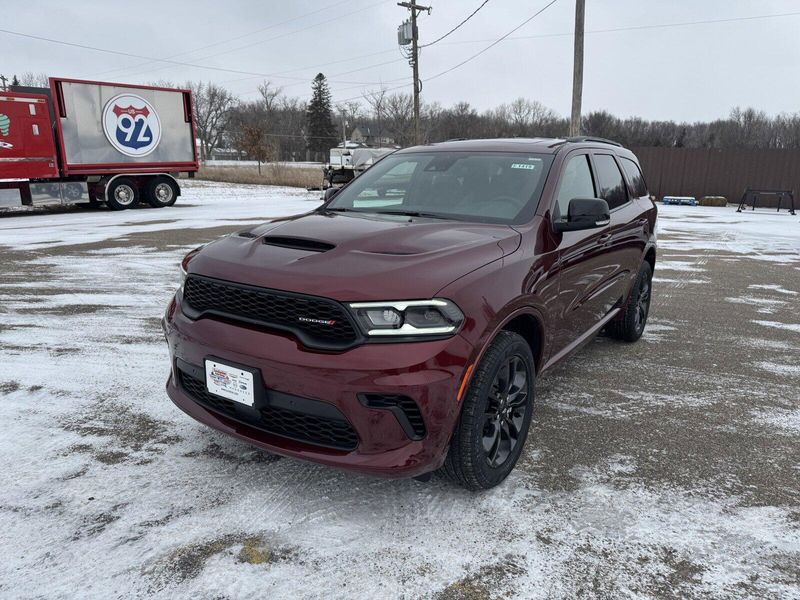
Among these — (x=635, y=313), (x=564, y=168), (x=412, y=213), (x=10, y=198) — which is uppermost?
(x=564, y=168)

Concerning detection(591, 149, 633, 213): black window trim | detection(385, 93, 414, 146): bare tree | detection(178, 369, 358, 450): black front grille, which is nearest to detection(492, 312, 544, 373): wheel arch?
detection(178, 369, 358, 450): black front grille

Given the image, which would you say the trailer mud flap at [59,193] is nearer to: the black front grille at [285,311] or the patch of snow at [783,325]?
the black front grille at [285,311]

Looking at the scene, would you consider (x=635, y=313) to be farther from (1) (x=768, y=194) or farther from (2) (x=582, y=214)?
(1) (x=768, y=194)

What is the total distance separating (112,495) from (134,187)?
57.1ft

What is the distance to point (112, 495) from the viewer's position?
9.02 feet

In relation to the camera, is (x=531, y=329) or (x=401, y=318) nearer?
(x=401, y=318)

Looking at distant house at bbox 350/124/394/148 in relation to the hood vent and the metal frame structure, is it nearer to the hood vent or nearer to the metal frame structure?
the metal frame structure

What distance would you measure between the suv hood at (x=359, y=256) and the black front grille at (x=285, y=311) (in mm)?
38

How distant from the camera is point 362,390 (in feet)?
7.52

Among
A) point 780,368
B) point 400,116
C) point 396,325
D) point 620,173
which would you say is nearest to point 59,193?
point 620,173

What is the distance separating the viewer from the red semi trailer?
1550 cm

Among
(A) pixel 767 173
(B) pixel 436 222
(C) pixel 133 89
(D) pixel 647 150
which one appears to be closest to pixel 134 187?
(C) pixel 133 89

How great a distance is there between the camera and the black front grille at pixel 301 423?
2.39 metres

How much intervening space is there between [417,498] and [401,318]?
3.22 feet
